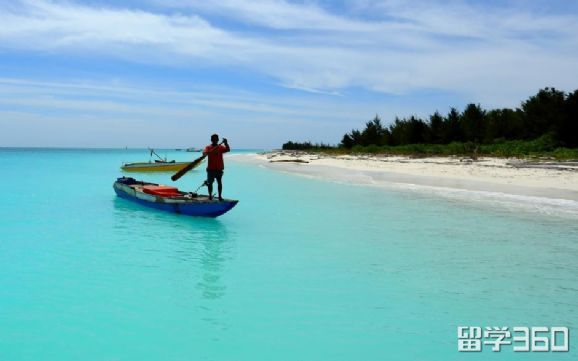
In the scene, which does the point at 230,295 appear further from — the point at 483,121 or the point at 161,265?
the point at 483,121

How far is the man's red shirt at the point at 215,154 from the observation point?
15.0 meters

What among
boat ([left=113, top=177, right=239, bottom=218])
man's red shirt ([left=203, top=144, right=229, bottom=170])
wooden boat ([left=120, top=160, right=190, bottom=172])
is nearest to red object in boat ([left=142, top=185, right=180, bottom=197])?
boat ([left=113, top=177, right=239, bottom=218])

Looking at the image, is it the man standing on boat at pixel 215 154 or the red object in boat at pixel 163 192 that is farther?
the red object in boat at pixel 163 192

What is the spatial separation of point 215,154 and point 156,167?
93.1ft

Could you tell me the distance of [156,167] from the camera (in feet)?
139

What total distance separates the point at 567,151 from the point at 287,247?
1305 inches

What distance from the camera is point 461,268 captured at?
33.6ft

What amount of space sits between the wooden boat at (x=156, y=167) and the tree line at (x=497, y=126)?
104 feet

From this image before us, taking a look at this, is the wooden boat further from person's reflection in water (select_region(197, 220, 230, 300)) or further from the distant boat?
person's reflection in water (select_region(197, 220, 230, 300))

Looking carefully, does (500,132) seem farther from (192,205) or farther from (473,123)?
(192,205)

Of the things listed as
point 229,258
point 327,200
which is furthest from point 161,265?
point 327,200

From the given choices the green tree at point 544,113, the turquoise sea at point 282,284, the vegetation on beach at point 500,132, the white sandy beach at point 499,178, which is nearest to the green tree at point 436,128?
the vegetation on beach at point 500,132

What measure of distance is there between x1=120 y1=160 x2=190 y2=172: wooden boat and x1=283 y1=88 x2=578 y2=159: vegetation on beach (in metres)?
25.8

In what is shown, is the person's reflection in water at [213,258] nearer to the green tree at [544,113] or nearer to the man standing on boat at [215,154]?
the man standing on boat at [215,154]
